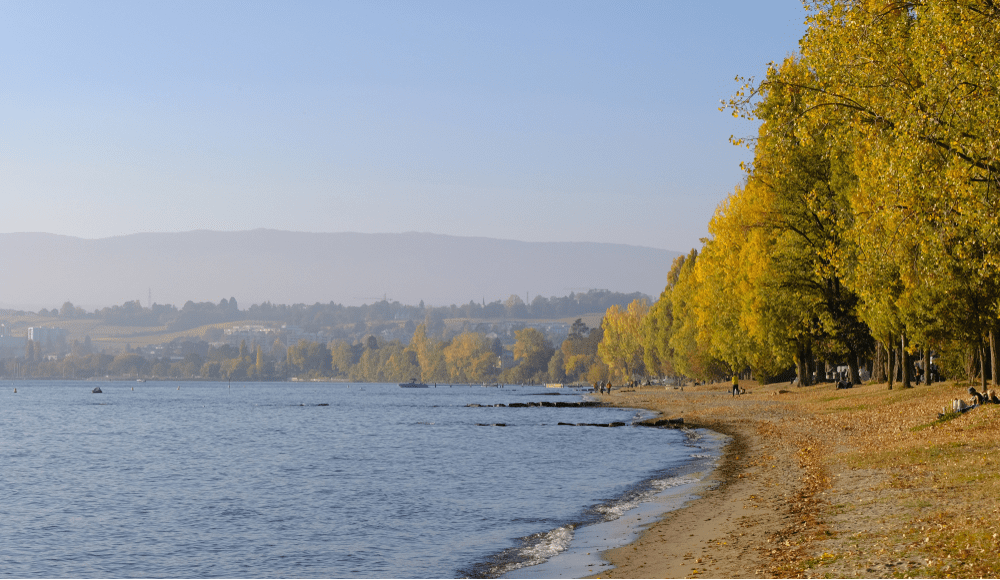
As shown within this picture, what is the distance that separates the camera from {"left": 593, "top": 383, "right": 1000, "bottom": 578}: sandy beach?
1379 centimetres

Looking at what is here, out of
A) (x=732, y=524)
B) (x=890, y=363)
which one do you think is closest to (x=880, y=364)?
(x=890, y=363)

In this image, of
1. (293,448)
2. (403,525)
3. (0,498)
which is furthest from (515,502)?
(293,448)

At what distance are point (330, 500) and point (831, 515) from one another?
57.3 feet

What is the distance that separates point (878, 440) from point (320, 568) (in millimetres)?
19661

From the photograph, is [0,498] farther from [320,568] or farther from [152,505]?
[320,568]

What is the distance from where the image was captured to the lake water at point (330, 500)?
819 inches

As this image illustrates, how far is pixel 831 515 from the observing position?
18.6 metres

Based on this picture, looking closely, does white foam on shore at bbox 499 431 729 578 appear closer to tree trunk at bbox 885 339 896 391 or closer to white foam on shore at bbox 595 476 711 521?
white foam on shore at bbox 595 476 711 521

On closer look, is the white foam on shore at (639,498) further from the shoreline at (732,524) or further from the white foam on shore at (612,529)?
the shoreline at (732,524)

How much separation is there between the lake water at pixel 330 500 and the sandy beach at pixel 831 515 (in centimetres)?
191

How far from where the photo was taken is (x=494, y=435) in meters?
61.2

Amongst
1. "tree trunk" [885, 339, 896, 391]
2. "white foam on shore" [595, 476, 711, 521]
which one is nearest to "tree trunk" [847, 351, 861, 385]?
"tree trunk" [885, 339, 896, 391]

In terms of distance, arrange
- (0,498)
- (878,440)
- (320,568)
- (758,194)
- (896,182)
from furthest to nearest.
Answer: (758,194) → (0,498) → (878,440) → (896,182) → (320,568)

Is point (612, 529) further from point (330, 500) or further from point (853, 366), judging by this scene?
point (853, 366)
